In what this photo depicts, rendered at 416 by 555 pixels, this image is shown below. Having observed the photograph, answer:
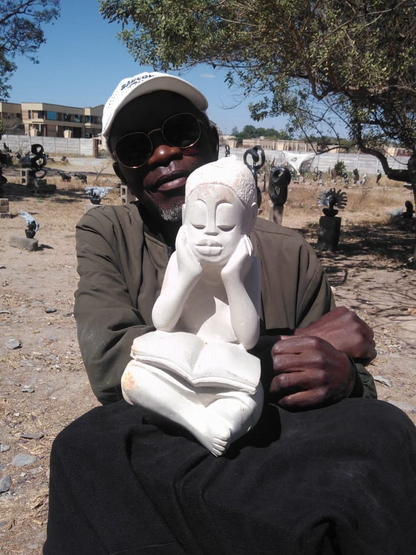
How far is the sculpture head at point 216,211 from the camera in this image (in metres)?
1.31

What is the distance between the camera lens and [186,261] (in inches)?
52.9

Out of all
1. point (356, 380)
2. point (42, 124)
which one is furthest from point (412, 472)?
point (42, 124)

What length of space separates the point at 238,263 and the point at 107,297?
0.54 meters

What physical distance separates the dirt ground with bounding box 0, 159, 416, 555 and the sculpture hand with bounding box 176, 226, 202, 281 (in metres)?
1.88

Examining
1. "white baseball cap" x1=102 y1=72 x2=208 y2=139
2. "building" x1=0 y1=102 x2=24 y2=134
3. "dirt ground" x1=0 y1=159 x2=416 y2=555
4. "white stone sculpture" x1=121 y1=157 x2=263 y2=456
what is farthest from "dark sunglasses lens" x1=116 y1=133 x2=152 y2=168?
"building" x1=0 y1=102 x2=24 y2=134

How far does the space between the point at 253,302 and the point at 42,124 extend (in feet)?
197

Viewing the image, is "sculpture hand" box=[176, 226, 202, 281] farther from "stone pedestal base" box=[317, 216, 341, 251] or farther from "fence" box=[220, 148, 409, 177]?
"fence" box=[220, 148, 409, 177]

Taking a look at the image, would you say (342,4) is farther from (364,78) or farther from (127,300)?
(127,300)

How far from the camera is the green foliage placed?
6.30 metres

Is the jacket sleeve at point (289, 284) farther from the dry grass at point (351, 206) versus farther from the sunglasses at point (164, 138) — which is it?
the dry grass at point (351, 206)

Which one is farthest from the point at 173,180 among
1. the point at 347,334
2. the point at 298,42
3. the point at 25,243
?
the point at 25,243

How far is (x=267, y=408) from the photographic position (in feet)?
4.89

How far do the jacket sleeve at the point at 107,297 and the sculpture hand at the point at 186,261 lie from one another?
31cm

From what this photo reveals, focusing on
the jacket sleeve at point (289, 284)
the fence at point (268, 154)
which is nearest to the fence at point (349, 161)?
the fence at point (268, 154)
